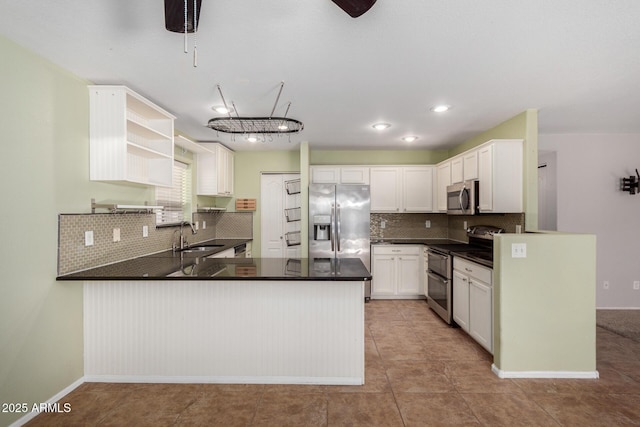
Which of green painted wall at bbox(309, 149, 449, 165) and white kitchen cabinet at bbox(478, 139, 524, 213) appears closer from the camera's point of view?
white kitchen cabinet at bbox(478, 139, 524, 213)

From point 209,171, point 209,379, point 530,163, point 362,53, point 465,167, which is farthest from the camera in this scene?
point 209,171

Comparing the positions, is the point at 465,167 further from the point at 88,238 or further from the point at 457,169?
the point at 88,238

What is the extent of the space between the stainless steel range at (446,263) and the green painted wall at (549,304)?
2.47 feet

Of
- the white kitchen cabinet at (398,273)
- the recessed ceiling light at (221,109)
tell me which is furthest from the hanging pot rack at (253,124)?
the white kitchen cabinet at (398,273)

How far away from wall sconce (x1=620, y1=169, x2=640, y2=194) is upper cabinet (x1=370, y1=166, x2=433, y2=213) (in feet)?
8.06

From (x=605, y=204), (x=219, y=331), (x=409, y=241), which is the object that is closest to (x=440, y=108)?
(x=409, y=241)

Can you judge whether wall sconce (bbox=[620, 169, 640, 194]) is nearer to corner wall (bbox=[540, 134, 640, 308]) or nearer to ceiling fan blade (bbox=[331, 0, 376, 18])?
corner wall (bbox=[540, 134, 640, 308])

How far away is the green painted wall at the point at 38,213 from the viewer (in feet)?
6.21

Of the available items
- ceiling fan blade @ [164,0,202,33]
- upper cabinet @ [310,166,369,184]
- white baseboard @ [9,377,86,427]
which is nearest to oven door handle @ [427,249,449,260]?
upper cabinet @ [310,166,369,184]

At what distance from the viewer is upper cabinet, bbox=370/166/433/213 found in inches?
197

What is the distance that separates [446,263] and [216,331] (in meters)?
2.73

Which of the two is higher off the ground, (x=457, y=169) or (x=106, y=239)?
(x=457, y=169)

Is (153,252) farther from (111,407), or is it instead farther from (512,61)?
(512,61)

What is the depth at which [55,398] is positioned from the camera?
2203 mm
